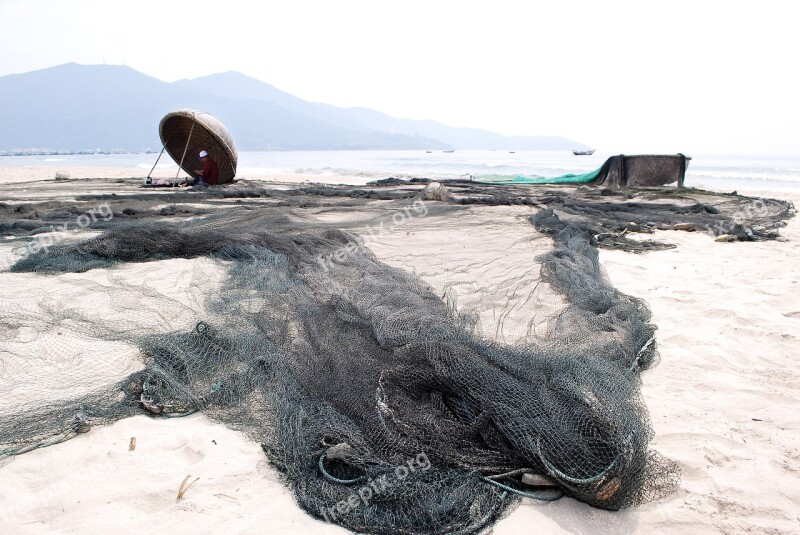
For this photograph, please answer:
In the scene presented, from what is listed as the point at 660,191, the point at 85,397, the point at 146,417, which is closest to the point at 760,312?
the point at 146,417

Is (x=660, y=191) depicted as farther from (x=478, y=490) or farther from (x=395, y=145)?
(x=395, y=145)

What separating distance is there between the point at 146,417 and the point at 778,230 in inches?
305

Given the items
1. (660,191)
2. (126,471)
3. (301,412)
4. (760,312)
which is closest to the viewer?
(126,471)

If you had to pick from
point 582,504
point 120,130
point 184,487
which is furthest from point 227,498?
point 120,130

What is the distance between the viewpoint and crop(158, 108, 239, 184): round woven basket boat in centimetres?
1082

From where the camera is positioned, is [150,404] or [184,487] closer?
[184,487]

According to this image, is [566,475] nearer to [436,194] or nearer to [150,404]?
[150,404]

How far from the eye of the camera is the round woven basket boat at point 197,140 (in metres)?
10.8

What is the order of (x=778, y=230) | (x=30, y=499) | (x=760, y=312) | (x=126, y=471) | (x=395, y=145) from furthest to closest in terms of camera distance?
(x=395, y=145)
(x=778, y=230)
(x=760, y=312)
(x=126, y=471)
(x=30, y=499)

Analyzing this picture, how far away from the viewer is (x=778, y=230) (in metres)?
6.77

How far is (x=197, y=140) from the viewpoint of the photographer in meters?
12.3

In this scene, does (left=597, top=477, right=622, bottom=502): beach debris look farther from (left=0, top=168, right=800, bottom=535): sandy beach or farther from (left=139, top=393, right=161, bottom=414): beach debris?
(left=139, top=393, right=161, bottom=414): beach debris

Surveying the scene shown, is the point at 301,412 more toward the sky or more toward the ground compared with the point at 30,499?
more toward the sky

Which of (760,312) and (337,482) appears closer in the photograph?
(337,482)
